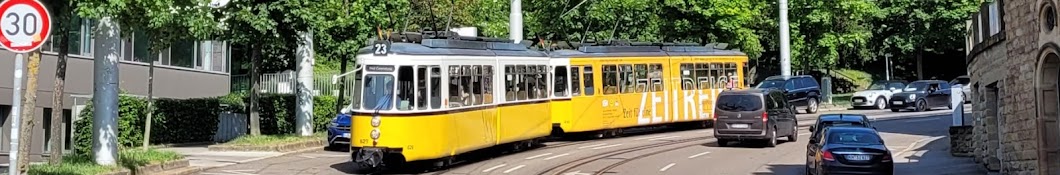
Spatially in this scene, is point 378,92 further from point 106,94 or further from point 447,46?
point 106,94

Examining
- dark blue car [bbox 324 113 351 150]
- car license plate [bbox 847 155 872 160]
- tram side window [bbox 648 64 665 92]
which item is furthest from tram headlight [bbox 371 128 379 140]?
tram side window [bbox 648 64 665 92]

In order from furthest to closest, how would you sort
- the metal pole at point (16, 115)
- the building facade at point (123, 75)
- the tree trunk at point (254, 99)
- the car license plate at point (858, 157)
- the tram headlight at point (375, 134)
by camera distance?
the building facade at point (123, 75) → the tree trunk at point (254, 99) → the tram headlight at point (375, 134) → the car license plate at point (858, 157) → the metal pole at point (16, 115)

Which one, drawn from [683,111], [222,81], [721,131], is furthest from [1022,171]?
[222,81]

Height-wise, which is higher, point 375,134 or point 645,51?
point 645,51

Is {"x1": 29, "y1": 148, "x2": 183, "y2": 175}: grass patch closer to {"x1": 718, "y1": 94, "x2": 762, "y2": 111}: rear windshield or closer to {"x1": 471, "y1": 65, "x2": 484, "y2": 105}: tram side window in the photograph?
{"x1": 471, "y1": 65, "x2": 484, "y2": 105}: tram side window

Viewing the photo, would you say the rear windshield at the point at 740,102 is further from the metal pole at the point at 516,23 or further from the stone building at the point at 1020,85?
the metal pole at the point at 516,23

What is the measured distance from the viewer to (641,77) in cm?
2827

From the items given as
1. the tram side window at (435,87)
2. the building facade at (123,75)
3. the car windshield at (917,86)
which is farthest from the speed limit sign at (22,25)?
the car windshield at (917,86)

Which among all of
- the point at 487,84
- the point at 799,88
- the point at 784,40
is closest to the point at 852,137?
the point at 487,84

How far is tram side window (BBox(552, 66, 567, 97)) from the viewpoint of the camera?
83.8 feet

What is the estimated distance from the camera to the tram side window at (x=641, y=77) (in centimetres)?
2819

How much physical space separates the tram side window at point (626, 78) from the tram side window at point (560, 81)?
2.29 m

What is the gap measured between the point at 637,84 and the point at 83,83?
624 inches

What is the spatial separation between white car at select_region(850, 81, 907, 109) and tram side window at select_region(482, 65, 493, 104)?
27.6 metres
